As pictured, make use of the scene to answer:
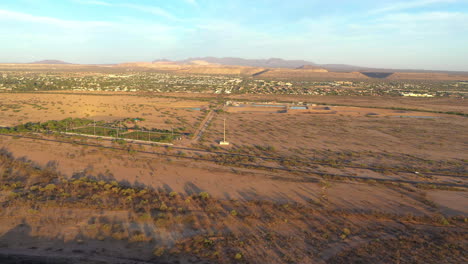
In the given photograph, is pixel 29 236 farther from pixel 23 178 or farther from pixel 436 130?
pixel 436 130

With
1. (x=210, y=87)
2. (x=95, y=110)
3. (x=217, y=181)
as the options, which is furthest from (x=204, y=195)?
(x=210, y=87)

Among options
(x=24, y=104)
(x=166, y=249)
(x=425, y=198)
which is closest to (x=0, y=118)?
(x=24, y=104)

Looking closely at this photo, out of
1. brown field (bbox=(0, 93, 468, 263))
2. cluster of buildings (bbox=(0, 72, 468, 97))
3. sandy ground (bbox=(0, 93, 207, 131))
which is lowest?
brown field (bbox=(0, 93, 468, 263))

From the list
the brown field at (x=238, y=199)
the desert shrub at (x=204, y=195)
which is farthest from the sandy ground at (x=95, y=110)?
the desert shrub at (x=204, y=195)

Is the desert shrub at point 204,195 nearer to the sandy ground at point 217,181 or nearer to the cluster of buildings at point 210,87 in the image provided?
the sandy ground at point 217,181

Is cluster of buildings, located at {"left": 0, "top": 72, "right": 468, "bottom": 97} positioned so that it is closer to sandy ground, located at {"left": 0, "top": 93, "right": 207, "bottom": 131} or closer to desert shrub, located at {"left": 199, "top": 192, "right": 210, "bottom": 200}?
sandy ground, located at {"left": 0, "top": 93, "right": 207, "bottom": 131}

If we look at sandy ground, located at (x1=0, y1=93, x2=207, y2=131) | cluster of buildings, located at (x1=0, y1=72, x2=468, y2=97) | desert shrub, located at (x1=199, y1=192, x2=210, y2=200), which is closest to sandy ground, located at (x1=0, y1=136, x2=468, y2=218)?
desert shrub, located at (x1=199, y1=192, x2=210, y2=200)

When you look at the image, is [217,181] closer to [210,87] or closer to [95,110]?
[95,110]

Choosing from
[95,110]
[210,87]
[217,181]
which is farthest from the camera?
[210,87]
